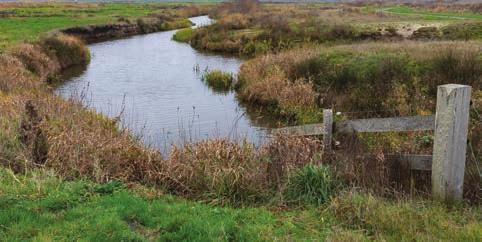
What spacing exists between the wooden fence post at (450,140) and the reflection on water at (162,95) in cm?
548

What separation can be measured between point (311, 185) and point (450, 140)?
2.36m

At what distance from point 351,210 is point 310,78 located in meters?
15.1

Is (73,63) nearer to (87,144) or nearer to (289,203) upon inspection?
(87,144)

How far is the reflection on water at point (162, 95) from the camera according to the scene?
60.7 ft

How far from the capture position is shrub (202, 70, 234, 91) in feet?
93.1

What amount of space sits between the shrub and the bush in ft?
64.6

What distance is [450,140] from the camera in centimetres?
708

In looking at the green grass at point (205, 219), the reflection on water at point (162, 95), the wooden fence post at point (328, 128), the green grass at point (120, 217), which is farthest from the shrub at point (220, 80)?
the green grass at point (205, 219)

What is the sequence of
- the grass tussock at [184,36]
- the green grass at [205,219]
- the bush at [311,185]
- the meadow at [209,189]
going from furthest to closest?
1. the grass tussock at [184,36]
2. the bush at [311,185]
3. the meadow at [209,189]
4. the green grass at [205,219]

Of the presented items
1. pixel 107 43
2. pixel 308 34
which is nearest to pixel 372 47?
pixel 308 34

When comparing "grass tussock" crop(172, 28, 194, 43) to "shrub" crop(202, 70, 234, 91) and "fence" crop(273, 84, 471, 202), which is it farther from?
"fence" crop(273, 84, 471, 202)

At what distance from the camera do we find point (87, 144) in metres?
10.3

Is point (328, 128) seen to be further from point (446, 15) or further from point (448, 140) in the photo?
point (446, 15)

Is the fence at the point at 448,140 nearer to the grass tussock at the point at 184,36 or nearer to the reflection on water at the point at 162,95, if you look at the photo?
the reflection on water at the point at 162,95
